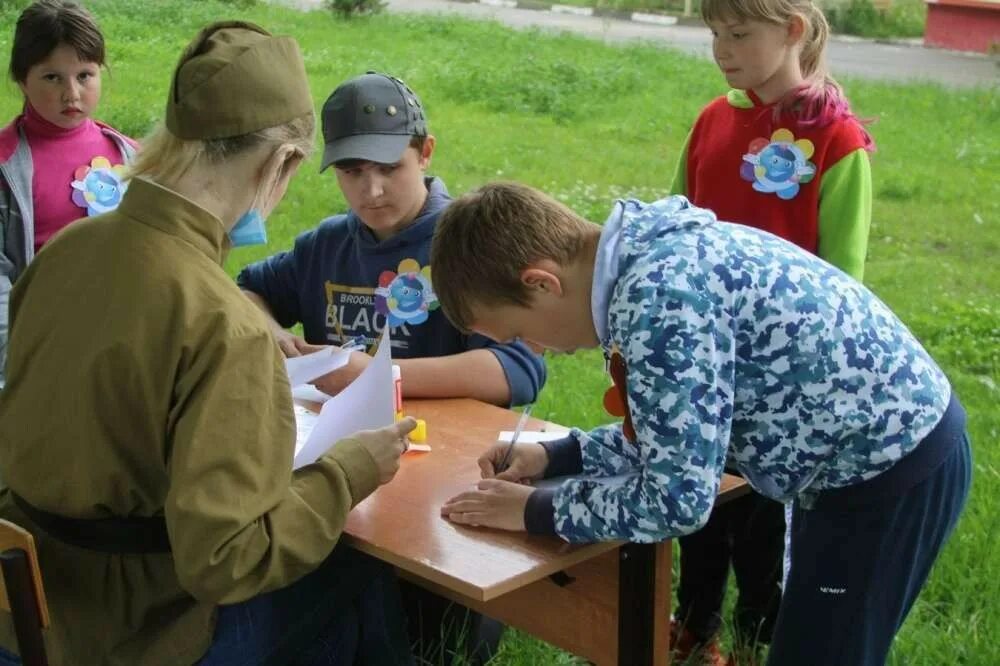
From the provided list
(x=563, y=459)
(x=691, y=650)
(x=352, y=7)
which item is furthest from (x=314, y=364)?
(x=352, y=7)

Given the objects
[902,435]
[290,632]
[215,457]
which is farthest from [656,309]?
[290,632]

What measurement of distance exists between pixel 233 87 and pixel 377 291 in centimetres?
110

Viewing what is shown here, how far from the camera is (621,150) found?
890 centimetres

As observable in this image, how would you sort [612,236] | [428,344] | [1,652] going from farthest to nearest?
[428,344] < [1,652] < [612,236]

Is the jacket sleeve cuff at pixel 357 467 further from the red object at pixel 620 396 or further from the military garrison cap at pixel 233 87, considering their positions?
the military garrison cap at pixel 233 87

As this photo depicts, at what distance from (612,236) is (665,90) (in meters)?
9.56

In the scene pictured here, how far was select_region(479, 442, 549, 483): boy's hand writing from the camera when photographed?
2.28 m

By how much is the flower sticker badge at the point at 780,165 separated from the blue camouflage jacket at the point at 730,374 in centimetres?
102

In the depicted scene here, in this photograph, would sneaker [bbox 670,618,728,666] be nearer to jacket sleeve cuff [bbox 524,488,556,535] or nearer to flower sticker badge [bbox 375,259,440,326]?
flower sticker badge [bbox 375,259,440,326]

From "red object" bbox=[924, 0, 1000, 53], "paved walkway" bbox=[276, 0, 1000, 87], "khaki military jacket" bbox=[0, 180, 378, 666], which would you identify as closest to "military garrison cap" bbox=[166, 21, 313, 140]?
"khaki military jacket" bbox=[0, 180, 378, 666]

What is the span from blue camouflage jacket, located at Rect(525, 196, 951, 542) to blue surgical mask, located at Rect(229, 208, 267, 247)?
58 centimetres

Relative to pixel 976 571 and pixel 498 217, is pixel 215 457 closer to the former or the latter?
pixel 498 217

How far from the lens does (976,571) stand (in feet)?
11.2

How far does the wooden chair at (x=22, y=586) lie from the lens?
1.85 m
